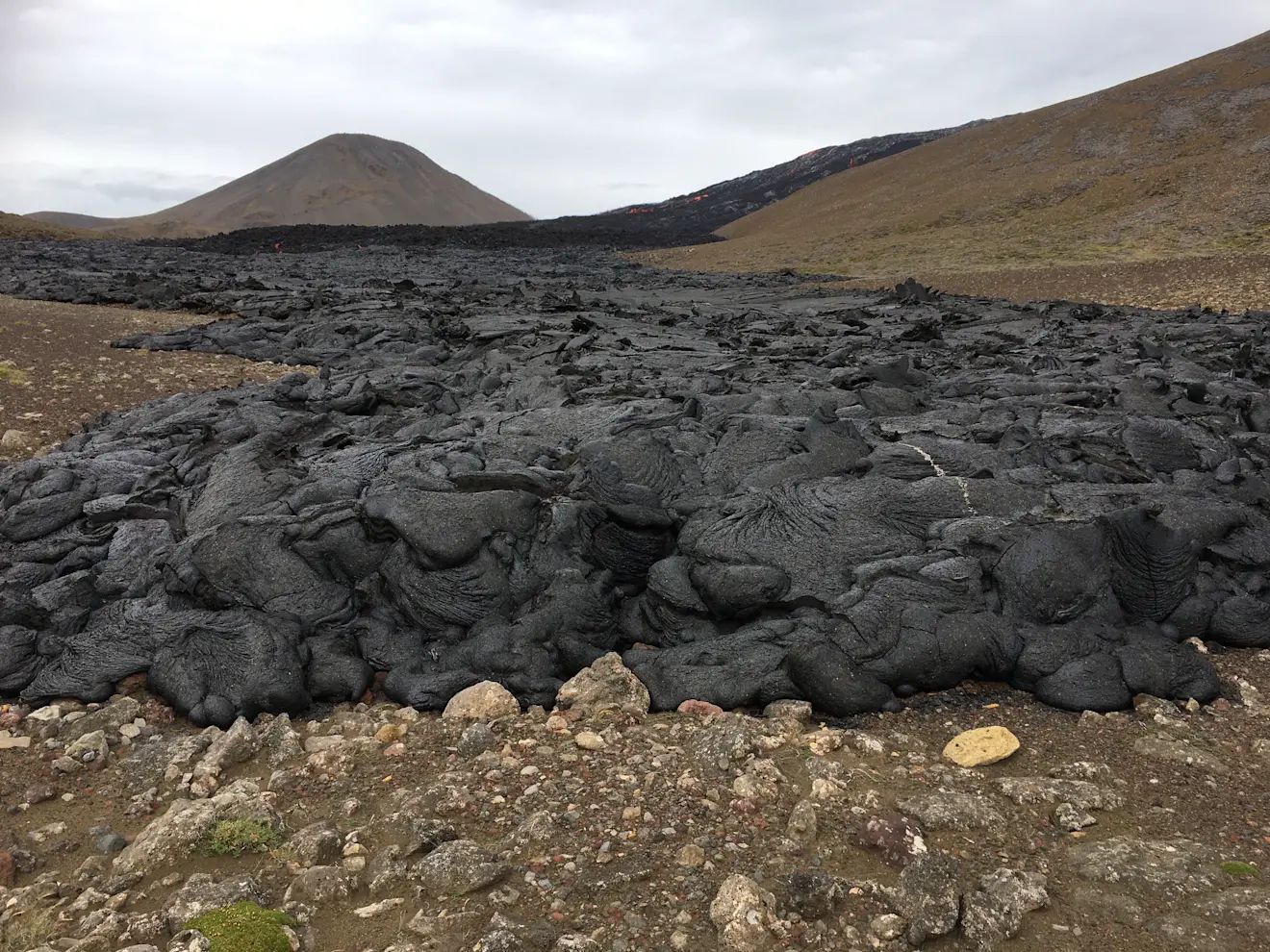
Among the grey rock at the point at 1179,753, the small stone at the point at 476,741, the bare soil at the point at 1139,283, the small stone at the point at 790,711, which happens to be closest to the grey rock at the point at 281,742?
the small stone at the point at 476,741

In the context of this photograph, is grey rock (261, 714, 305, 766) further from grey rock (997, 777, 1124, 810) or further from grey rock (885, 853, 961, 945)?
grey rock (997, 777, 1124, 810)

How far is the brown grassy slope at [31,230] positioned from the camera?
156 ft

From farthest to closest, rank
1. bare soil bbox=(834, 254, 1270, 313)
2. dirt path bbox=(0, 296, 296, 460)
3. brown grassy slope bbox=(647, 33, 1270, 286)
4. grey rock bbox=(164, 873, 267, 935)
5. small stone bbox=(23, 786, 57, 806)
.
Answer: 1. brown grassy slope bbox=(647, 33, 1270, 286)
2. bare soil bbox=(834, 254, 1270, 313)
3. dirt path bbox=(0, 296, 296, 460)
4. small stone bbox=(23, 786, 57, 806)
5. grey rock bbox=(164, 873, 267, 935)

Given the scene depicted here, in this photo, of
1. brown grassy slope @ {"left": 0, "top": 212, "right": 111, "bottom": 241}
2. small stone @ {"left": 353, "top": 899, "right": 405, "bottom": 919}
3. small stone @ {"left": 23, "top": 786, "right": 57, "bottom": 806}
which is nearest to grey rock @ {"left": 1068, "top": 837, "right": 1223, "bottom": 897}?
small stone @ {"left": 353, "top": 899, "right": 405, "bottom": 919}

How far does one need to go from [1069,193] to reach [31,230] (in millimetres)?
58661

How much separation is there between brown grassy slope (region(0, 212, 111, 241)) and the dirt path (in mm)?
37269

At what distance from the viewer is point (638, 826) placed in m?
3.73

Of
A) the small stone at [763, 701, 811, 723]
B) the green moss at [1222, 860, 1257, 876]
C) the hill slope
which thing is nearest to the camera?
the green moss at [1222, 860, 1257, 876]

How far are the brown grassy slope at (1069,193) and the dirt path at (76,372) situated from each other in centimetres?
2410

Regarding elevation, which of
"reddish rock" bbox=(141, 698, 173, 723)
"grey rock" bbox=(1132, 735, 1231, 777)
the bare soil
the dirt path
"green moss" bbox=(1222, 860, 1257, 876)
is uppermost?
the bare soil

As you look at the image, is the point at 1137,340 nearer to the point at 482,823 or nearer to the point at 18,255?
the point at 482,823

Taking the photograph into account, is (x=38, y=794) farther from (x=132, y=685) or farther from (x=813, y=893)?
(x=813, y=893)

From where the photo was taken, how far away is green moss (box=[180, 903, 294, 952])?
10.0 feet

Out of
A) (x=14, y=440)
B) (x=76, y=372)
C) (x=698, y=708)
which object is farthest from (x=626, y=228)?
(x=698, y=708)
